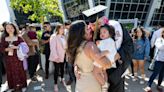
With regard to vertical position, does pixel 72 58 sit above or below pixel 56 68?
above

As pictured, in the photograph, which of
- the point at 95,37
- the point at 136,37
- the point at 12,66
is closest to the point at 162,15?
the point at 136,37

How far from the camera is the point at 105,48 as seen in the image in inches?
151

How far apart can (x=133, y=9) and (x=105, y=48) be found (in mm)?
34220

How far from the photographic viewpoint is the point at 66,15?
41344 millimetres

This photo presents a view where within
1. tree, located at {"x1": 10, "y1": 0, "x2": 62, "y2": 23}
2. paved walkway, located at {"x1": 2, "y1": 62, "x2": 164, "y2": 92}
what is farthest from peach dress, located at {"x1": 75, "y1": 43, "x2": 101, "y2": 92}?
tree, located at {"x1": 10, "y1": 0, "x2": 62, "y2": 23}

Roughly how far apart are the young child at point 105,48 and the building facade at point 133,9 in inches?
1243

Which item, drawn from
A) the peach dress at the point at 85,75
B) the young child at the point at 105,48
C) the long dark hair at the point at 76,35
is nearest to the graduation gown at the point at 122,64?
the young child at the point at 105,48

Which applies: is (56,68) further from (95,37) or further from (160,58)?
(95,37)

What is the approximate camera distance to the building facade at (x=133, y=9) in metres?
35.8

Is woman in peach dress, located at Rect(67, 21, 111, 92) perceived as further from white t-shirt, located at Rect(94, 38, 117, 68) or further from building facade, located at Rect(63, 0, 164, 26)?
building facade, located at Rect(63, 0, 164, 26)

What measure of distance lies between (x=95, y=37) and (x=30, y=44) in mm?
4835

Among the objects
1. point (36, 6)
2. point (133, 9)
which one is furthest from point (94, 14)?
point (133, 9)

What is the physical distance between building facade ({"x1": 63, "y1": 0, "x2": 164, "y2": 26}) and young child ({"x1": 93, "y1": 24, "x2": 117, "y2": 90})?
31577mm

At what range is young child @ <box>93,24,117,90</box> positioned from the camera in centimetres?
379
